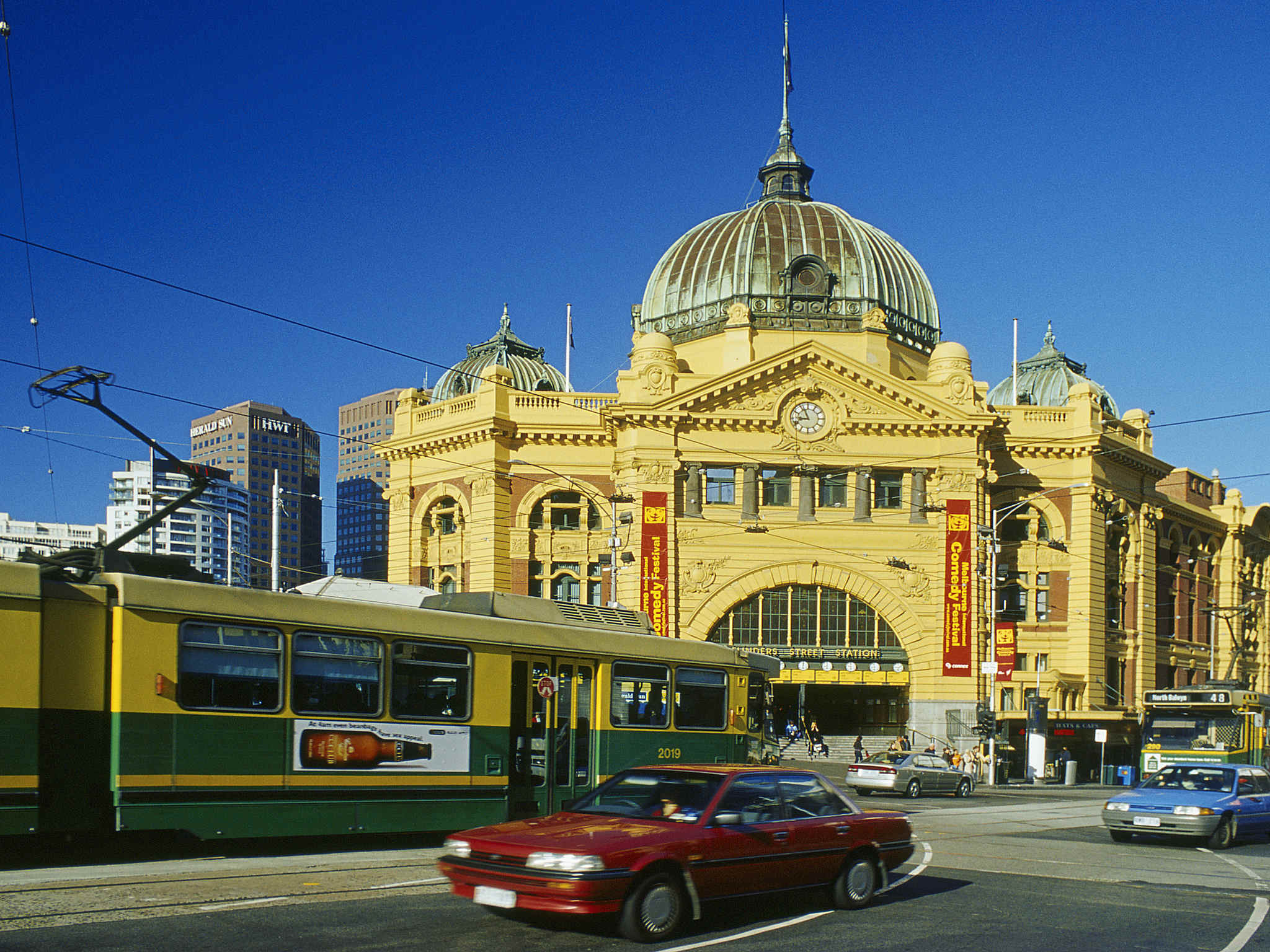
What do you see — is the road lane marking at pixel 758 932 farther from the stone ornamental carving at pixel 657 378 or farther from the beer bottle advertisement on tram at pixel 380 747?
the stone ornamental carving at pixel 657 378

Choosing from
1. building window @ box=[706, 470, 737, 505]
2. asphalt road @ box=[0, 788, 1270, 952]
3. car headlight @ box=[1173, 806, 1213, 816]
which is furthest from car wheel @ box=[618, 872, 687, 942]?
building window @ box=[706, 470, 737, 505]

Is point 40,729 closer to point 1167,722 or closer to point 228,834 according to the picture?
point 228,834

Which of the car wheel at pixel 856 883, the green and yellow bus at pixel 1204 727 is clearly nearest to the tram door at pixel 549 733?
the car wheel at pixel 856 883

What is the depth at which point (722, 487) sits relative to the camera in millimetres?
50219

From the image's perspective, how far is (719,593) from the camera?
162 feet

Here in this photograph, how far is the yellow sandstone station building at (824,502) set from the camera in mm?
49438

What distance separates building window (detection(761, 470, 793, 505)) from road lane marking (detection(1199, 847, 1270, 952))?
32.4m

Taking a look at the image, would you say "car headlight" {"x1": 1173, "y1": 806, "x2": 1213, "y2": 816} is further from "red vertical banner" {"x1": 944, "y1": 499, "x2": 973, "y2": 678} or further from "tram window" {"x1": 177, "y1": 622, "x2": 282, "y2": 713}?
"red vertical banner" {"x1": 944, "y1": 499, "x2": 973, "y2": 678}

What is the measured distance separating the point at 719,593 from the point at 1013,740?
13.7 m

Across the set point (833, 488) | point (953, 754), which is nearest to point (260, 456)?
point (833, 488)

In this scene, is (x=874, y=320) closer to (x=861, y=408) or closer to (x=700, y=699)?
(x=861, y=408)

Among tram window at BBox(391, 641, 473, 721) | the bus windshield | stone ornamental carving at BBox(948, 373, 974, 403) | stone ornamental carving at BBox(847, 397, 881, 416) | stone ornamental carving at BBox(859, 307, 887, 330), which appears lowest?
the bus windshield

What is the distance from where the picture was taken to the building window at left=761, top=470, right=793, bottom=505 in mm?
50250

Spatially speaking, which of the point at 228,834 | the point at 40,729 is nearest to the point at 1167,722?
the point at 228,834
